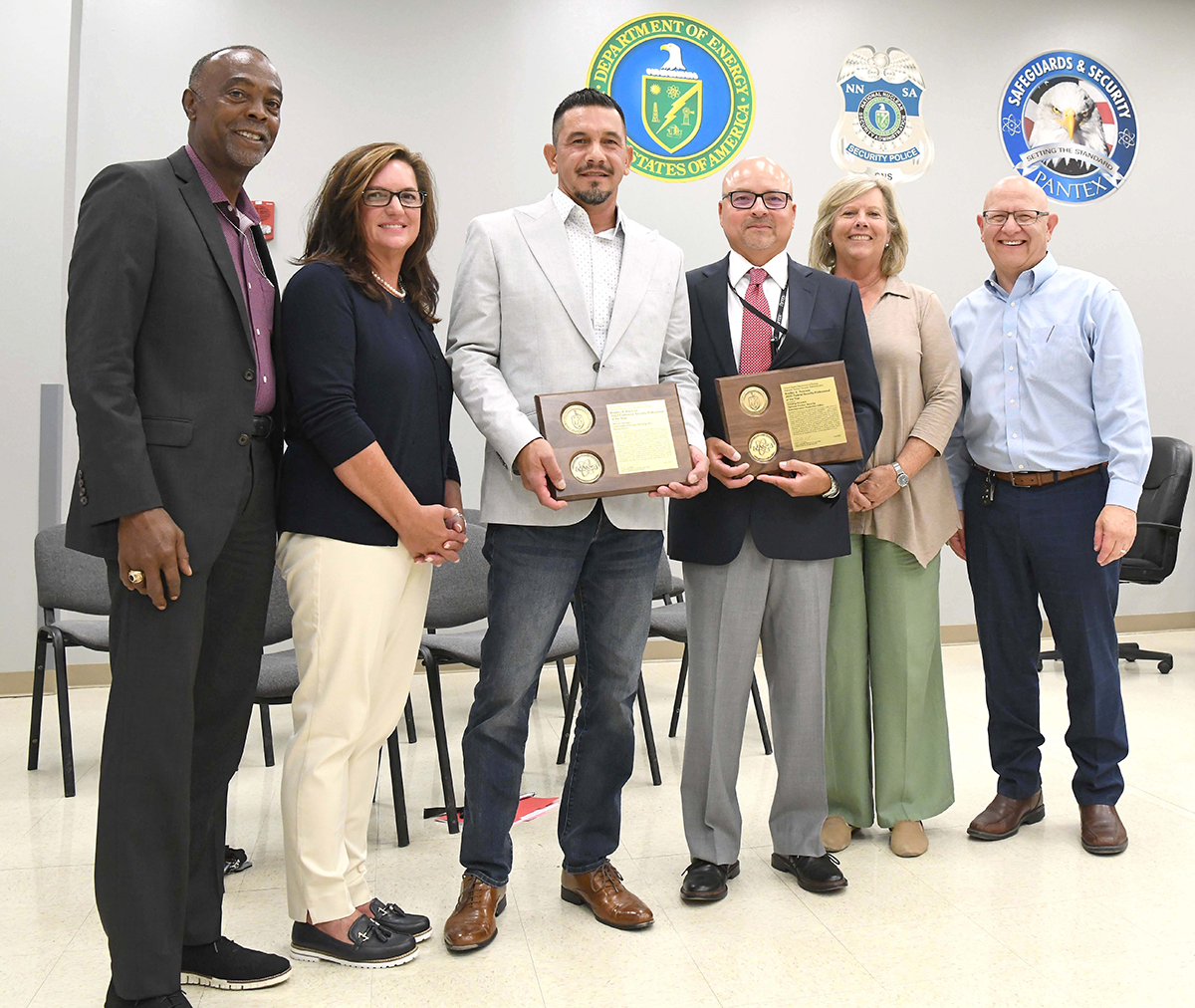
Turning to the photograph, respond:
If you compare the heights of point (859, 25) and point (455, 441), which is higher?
point (859, 25)

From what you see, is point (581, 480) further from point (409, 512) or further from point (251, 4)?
point (251, 4)

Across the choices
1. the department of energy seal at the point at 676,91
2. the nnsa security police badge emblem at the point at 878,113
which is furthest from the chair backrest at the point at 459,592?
the nnsa security police badge emblem at the point at 878,113

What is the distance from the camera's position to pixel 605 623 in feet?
7.55

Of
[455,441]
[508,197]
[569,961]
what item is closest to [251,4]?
[508,197]

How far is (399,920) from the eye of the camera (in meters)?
2.25

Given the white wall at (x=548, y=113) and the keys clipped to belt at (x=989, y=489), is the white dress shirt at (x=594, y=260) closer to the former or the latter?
the keys clipped to belt at (x=989, y=489)

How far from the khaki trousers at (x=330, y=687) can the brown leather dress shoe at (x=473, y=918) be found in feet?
0.75

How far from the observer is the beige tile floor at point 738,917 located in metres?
2.04

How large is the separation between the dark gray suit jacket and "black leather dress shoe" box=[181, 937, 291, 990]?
84cm

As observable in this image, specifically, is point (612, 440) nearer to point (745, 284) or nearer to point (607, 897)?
point (745, 284)

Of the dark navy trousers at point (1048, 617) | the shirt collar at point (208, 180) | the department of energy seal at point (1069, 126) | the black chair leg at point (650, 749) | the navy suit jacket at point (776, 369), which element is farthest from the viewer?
the department of energy seal at point (1069, 126)

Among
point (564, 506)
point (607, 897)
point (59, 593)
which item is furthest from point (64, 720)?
point (564, 506)

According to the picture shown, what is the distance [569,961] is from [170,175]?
175cm

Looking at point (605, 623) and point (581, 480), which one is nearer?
point (581, 480)
